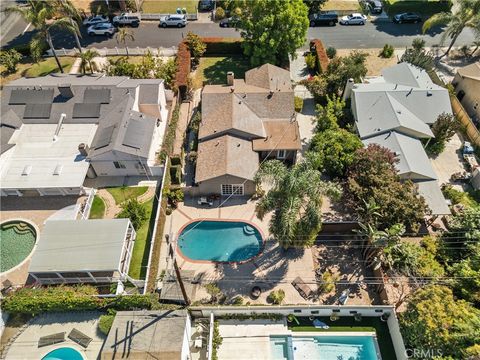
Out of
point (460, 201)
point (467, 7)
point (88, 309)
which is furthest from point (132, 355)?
point (467, 7)

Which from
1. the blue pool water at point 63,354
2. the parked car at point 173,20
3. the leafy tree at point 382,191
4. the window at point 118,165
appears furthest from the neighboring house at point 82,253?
the parked car at point 173,20

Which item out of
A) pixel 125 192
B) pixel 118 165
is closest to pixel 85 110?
pixel 118 165

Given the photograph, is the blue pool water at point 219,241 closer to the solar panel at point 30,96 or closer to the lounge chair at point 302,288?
the lounge chair at point 302,288

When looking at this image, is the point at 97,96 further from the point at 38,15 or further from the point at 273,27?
the point at 273,27

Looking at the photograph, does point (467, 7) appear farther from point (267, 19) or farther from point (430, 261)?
point (430, 261)

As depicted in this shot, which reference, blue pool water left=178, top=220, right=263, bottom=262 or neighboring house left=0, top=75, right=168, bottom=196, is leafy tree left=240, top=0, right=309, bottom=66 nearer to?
neighboring house left=0, top=75, right=168, bottom=196

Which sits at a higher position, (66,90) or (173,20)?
(173,20)

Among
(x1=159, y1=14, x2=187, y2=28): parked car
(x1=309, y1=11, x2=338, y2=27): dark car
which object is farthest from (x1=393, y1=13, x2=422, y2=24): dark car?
(x1=159, y1=14, x2=187, y2=28): parked car
